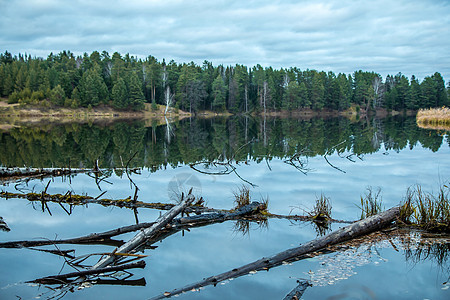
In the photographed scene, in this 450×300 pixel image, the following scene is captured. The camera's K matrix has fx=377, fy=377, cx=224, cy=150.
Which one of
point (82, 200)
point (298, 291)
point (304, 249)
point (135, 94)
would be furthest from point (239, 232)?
point (135, 94)

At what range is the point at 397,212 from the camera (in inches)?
369

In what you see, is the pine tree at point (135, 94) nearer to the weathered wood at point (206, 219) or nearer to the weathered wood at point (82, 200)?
the weathered wood at point (82, 200)

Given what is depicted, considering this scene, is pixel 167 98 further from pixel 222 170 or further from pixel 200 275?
pixel 200 275

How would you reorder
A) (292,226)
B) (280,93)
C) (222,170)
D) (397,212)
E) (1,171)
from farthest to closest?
1. (280,93)
2. (222,170)
3. (1,171)
4. (292,226)
5. (397,212)

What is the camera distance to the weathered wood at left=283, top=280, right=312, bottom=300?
19.8 ft

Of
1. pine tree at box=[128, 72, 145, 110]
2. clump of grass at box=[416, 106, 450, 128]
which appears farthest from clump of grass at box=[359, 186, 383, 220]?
pine tree at box=[128, 72, 145, 110]

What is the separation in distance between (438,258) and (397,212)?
1692 mm

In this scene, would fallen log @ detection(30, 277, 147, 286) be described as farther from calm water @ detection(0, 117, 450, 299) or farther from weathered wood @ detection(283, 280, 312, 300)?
weathered wood @ detection(283, 280, 312, 300)

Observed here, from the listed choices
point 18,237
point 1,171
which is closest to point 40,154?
point 1,171

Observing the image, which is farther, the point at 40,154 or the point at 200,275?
the point at 40,154

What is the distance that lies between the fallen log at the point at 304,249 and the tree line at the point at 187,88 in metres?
77.0

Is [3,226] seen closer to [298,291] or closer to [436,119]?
[298,291]

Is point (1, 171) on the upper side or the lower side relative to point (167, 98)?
lower

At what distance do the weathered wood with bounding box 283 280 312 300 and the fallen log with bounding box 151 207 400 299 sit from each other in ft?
3.05
